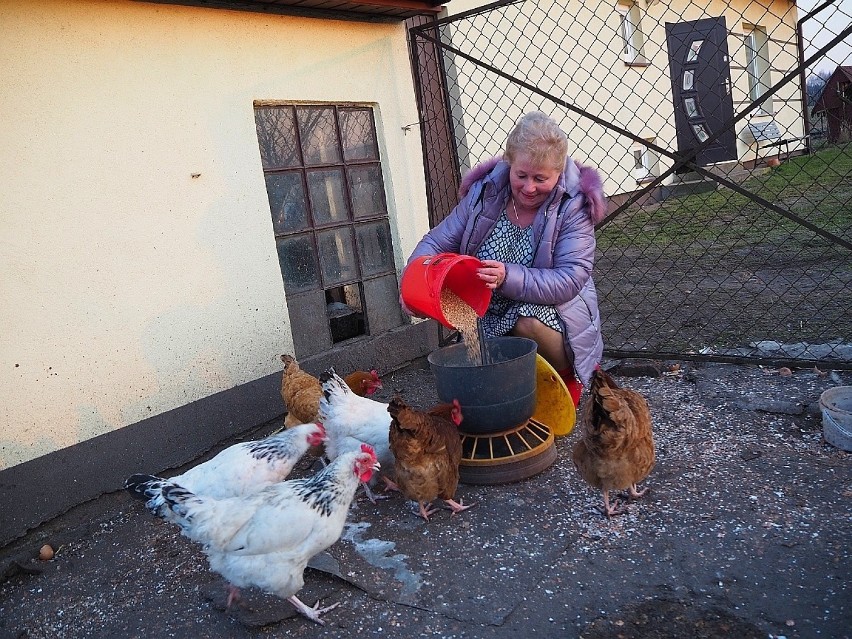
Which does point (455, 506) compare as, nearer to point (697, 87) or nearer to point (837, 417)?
point (837, 417)

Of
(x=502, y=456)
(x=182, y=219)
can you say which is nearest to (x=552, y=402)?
Answer: (x=502, y=456)

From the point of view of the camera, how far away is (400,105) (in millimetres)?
5242

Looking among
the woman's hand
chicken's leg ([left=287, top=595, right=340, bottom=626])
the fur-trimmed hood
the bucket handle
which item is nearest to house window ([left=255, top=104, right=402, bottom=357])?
the bucket handle

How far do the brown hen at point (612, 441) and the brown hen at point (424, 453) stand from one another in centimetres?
59

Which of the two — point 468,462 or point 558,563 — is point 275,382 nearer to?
point 468,462

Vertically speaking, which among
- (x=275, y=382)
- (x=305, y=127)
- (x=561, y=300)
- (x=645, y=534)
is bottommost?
(x=645, y=534)

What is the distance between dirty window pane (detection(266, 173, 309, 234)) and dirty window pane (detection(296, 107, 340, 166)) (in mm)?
191

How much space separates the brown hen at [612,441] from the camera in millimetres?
2828

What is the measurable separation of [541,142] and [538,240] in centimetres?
56

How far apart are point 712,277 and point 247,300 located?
200 inches

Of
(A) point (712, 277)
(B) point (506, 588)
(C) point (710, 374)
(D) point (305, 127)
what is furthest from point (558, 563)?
(A) point (712, 277)

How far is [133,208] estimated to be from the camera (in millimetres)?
3721

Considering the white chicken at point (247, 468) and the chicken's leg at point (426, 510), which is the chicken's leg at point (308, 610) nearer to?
the white chicken at point (247, 468)

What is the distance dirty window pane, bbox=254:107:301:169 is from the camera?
14.6 feet
